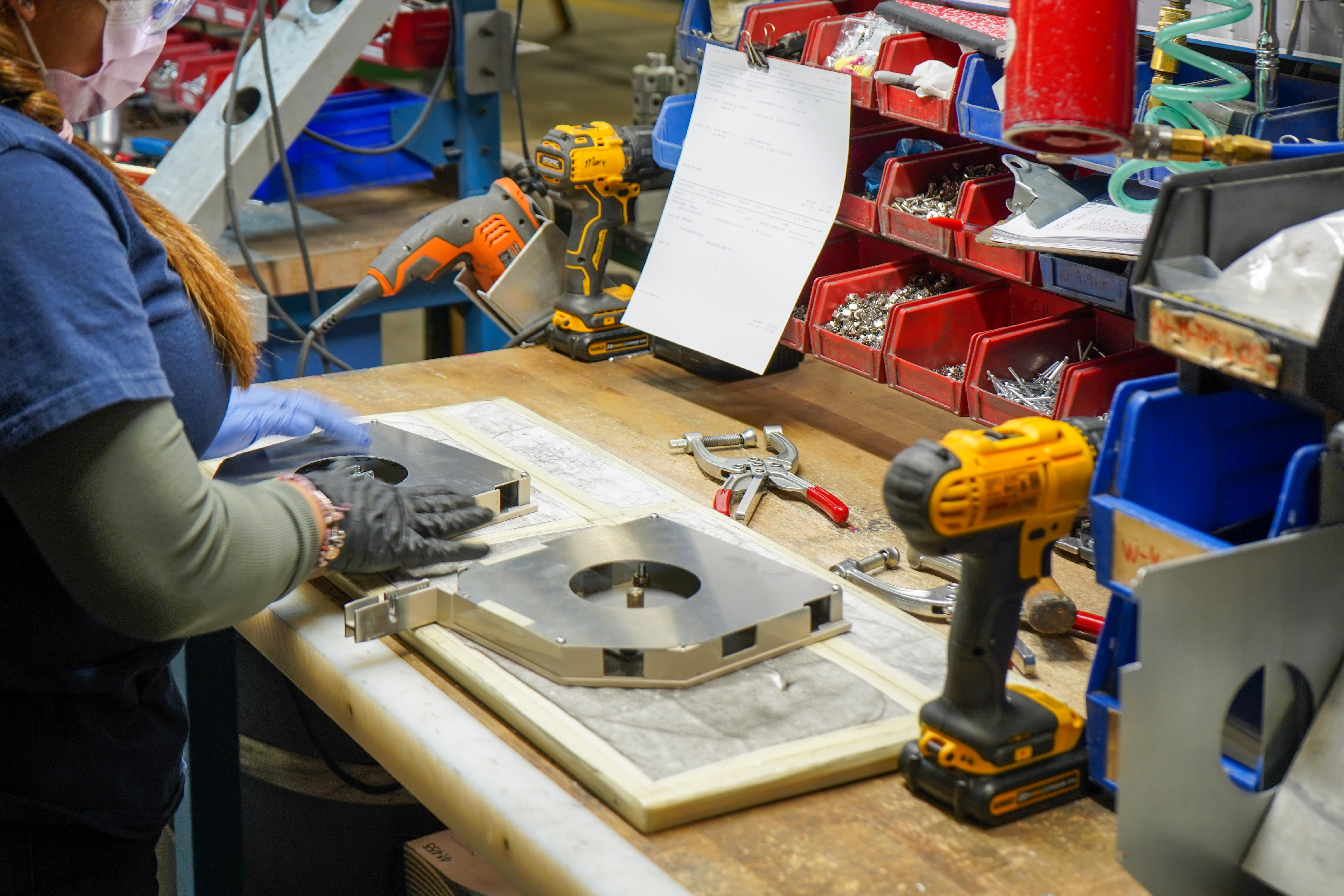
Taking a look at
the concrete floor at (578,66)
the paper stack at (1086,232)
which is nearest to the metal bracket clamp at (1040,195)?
the paper stack at (1086,232)

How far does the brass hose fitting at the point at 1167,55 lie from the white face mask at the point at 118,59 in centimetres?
81

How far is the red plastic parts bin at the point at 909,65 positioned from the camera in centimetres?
131

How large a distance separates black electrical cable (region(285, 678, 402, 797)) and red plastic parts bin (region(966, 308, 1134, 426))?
86 cm

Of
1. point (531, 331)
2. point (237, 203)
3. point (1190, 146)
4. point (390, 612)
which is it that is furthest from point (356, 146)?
point (1190, 146)

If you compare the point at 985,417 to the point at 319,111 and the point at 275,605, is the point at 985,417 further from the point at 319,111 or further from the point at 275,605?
the point at 319,111

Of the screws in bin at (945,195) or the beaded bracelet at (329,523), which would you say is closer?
the beaded bracelet at (329,523)

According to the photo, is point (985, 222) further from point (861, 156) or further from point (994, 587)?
point (994, 587)

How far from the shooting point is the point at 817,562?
120cm

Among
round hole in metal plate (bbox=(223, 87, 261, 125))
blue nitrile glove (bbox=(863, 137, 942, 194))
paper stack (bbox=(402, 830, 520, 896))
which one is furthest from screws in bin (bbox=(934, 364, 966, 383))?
round hole in metal plate (bbox=(223, 87, 261, 125))

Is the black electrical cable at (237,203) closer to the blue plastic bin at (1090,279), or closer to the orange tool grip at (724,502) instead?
the orange tool grip at (724,502)

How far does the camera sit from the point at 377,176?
256cm

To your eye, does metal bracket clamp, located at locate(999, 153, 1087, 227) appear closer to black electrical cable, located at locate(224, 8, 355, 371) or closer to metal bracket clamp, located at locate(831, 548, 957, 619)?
metal bracket clamp, located at locate(831, 548, 957, 619)

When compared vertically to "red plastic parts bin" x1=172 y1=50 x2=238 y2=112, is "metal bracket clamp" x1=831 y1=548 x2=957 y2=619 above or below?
below

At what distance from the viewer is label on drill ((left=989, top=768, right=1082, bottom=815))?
2.77ft
